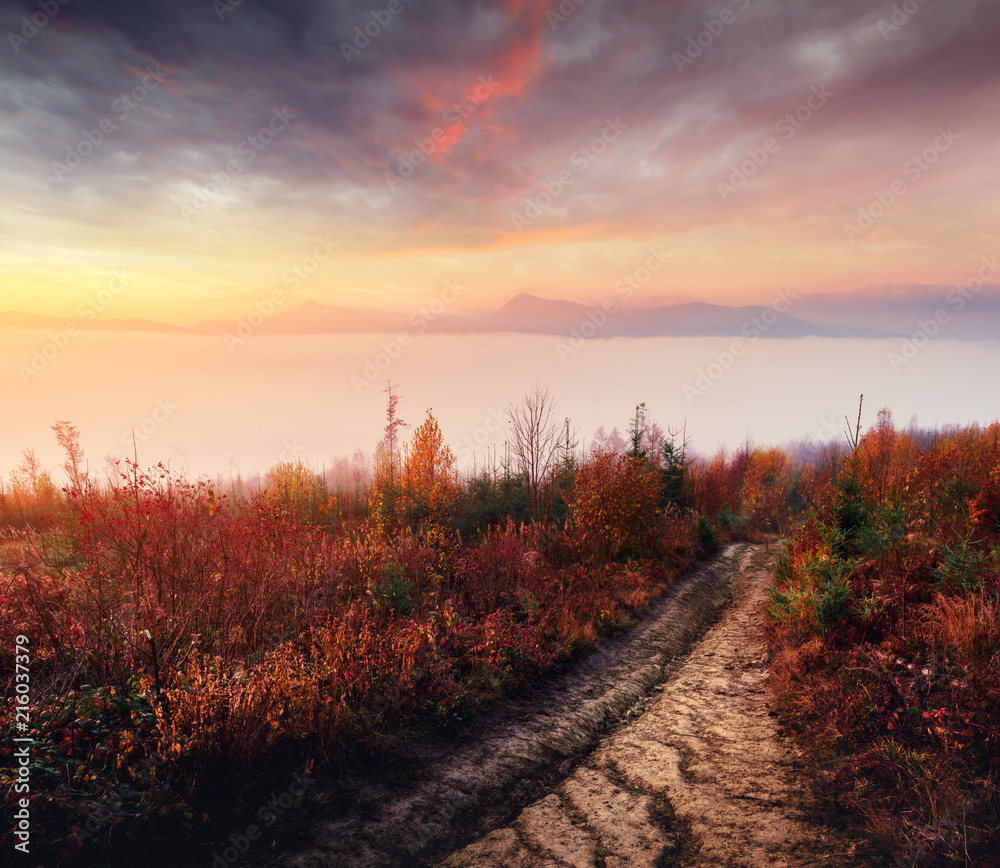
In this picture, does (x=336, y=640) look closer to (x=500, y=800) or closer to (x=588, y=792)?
(x=500, y=800)

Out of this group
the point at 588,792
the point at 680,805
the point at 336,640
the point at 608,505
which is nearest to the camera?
the point at 680,805

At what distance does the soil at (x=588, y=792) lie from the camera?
3.95 meters

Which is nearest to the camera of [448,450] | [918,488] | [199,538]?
[199,538]

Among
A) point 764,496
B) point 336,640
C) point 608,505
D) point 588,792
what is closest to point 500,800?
point 588,792

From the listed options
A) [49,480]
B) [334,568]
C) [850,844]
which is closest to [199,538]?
[334,568]

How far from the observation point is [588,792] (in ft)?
16.1

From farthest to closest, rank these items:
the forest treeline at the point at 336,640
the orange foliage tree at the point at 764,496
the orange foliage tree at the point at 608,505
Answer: the orange foliage tree at the point at 764,496
the orange foliage tree at the point at 608,505
the forest treeline at the point at 336,640

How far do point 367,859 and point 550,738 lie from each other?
8.32 feet

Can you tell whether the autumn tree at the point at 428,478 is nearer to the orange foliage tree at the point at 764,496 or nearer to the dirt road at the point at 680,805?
the dirt road at the point at 680,805

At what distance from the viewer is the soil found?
3951 mm

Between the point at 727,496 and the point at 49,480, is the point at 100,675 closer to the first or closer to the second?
the point at 49,480

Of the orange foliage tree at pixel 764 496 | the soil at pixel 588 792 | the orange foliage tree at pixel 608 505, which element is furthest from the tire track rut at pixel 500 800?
the orange foliage tree at pixel 764 496

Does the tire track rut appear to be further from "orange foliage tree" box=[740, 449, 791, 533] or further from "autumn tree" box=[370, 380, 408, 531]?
"orange foliage tree" box=[740, 449, 791, 533]

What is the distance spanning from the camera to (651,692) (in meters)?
7.52
